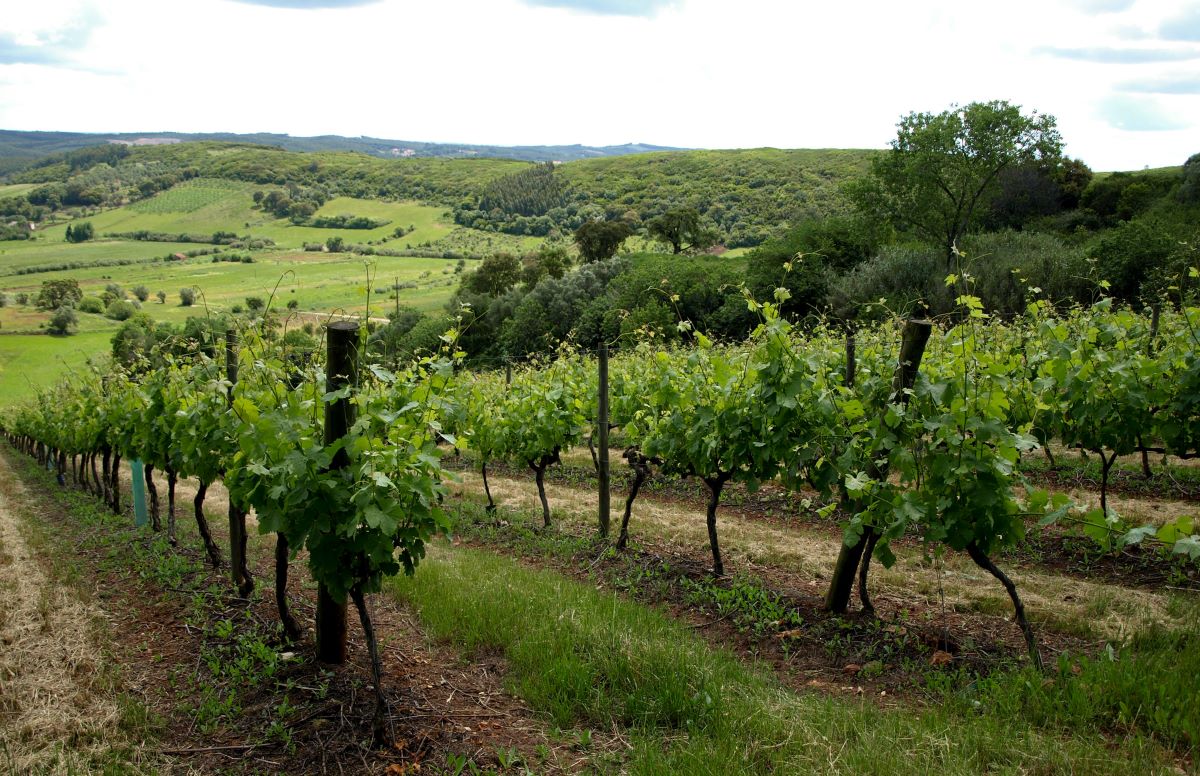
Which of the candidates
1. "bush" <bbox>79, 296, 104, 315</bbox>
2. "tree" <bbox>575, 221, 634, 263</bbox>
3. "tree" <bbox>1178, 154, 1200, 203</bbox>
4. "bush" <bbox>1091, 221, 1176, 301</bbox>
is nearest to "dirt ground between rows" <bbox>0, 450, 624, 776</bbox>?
"bush" <bbox>1091, 221, 1176, 301</bbox>

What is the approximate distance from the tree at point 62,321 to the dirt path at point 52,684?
67694mm

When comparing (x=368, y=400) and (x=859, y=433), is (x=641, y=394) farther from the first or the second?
(x=368, y=400)

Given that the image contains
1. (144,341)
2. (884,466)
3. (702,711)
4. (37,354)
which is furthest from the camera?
(37,354)

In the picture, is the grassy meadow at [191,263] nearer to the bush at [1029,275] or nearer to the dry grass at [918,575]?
the dry grass at [918,575]

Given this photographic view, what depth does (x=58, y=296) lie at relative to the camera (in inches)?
2628

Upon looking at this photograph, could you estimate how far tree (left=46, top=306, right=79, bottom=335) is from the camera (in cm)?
6216

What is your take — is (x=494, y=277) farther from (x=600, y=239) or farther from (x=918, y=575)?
(x=918, y=575)

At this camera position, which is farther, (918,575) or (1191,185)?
(1191,185)

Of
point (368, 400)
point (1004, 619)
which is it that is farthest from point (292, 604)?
point (1004, 619)

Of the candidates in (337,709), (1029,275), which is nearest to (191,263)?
(1029,275)

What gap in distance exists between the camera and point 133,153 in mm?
177750

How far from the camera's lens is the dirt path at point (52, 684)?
3.90 meters

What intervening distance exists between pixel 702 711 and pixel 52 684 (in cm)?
415

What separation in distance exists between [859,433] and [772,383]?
0.76m
